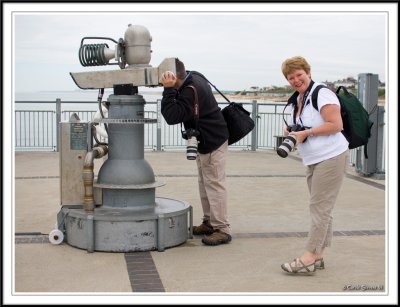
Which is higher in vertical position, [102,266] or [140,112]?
[140,112]

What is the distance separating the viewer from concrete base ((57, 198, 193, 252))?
5094mm

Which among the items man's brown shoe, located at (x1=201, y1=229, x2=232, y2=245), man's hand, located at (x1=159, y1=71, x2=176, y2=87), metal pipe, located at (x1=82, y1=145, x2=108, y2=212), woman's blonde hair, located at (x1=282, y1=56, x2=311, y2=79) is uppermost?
woman's blonde hair, located at (x1=282, y1=56, x2=311, y2=79)

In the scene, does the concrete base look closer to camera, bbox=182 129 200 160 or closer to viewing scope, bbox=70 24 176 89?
camera, bbox=182 129 200 160

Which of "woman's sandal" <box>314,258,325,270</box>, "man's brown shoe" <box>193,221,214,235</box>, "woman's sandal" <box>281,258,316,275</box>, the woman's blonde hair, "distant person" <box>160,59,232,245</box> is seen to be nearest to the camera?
the woman's blonde hair

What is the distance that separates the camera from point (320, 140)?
433 centimetres

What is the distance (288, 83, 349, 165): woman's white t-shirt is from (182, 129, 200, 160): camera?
1.03m

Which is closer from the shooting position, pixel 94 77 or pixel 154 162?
pixel 94 77

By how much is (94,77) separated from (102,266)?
1729mm

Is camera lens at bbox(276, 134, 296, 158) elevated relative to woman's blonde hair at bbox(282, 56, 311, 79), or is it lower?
lower

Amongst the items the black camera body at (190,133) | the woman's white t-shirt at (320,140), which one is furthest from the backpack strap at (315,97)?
the black camera body at (190,133)

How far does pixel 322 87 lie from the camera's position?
171 inches

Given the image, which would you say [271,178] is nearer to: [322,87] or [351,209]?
[351,209]

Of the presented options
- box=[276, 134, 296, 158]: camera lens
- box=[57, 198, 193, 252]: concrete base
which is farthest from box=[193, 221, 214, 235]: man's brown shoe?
box=[276, 134, 296, 158]: camera lens

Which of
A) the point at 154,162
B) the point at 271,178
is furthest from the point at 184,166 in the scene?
the point at 271,178
